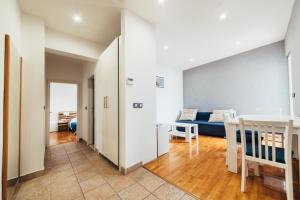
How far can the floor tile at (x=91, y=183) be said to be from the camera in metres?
1.72

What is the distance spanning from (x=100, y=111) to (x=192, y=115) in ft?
12.2

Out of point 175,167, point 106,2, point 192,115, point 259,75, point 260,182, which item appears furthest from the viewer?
Answer: point 192,115

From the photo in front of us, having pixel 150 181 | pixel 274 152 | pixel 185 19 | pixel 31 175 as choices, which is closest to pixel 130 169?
pixel 150 181

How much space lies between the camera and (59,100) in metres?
6.20

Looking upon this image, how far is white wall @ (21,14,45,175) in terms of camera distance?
2.04 metres

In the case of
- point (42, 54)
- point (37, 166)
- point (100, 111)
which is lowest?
point (37, 166)

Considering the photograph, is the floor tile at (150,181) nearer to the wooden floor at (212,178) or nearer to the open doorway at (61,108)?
the wooden floor at (212,178)

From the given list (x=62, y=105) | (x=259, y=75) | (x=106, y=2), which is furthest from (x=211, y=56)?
(x=62, y=105)

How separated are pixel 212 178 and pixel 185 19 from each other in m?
2.81

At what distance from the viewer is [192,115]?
5.25 m

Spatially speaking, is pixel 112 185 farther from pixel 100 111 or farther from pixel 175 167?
pixel 100 111

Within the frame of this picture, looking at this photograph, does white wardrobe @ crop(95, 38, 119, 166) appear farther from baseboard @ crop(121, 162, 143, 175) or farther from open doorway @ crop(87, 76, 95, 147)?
open doorway @ crop(87, 76, 95, 147)

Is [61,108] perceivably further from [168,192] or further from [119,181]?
[168,192]

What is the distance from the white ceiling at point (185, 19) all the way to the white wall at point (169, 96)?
67.9 inches
